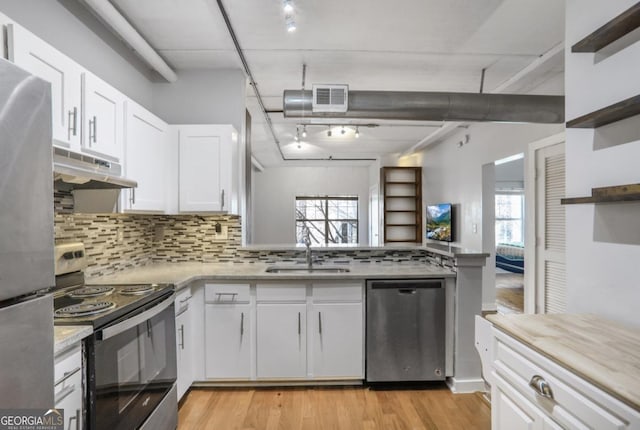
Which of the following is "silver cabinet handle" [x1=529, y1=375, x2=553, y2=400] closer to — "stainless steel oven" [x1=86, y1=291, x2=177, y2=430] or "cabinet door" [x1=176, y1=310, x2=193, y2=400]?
"stainless steel oven" [x1=86, y1=291, x2=177, y2=430]

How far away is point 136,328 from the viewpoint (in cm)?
160

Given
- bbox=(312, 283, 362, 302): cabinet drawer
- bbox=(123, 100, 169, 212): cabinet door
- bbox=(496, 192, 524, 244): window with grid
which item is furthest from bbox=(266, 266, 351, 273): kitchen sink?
bbox=(496, 192, 524, 244): window with grid

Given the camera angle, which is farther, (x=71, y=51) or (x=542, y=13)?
(x=542, y=13)

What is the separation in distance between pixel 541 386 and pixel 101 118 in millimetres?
2521

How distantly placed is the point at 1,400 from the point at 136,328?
976 mm

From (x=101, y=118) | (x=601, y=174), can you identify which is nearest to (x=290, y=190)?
(x=101, y=118)

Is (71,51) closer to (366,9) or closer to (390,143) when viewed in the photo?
(366,9)

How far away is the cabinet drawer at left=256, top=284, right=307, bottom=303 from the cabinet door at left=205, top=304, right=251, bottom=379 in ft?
0.50

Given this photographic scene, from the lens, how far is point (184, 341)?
2.26 m

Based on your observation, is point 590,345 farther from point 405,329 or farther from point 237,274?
point 237,274

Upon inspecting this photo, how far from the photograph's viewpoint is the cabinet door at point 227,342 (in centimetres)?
243

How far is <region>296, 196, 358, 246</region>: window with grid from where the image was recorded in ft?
25.9

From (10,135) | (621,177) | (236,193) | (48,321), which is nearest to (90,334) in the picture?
(48,321)

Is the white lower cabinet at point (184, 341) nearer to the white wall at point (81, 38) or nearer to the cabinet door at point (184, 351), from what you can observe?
the cabinet door at point (184, 351)
